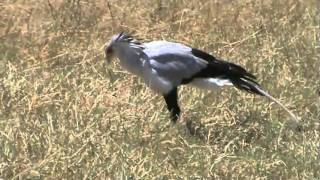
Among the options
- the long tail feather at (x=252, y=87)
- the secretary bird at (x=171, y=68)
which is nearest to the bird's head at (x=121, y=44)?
the secretary bird at (x=171, y=68)

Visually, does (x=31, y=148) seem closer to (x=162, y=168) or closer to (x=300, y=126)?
(x=162, y=168)

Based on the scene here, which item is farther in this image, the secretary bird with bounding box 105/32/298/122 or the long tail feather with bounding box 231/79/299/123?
the long tail feather with bounding box 231/79/299/123

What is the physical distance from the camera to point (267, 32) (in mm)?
5340

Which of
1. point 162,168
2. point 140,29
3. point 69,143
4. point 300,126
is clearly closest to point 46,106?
point 69,143

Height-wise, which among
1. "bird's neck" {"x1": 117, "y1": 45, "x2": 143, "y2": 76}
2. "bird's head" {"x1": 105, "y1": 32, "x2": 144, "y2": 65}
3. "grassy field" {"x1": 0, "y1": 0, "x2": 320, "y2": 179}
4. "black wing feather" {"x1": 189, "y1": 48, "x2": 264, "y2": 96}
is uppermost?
"bird's head" {"x1": 105, "y1": 32, "x2": 144, "y2": 65}

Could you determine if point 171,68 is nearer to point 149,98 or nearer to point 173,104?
point 173,104

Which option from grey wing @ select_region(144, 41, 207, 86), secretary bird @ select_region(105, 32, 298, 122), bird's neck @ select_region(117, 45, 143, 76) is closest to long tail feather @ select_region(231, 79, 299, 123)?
secretary bird @ select_region(105, 32, 298, 122)

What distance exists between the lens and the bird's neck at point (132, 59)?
3.96 m

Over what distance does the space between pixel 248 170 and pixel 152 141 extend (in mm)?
443

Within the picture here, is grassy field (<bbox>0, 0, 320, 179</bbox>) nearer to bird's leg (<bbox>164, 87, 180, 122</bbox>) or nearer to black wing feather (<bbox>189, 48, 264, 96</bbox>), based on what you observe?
bird's leg (<bbox>164, 87, 180, 122</bbox>)

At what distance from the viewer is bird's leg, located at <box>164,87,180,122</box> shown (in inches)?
157

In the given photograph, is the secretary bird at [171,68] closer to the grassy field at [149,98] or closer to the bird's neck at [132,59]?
the bird's neck at [132,59]

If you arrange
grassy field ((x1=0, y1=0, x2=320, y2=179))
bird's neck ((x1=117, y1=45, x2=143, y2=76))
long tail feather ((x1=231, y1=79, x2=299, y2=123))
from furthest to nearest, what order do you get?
long tail feather ((x1=231, y1=79, x2=299, y2=123)) < bird's neck ((x1=117, y1=45, x2=143, y2=76)) < grassy field ((x1=0, y1=0, x2=320, y2=179))

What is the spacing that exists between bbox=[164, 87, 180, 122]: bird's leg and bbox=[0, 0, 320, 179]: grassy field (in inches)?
1.6
